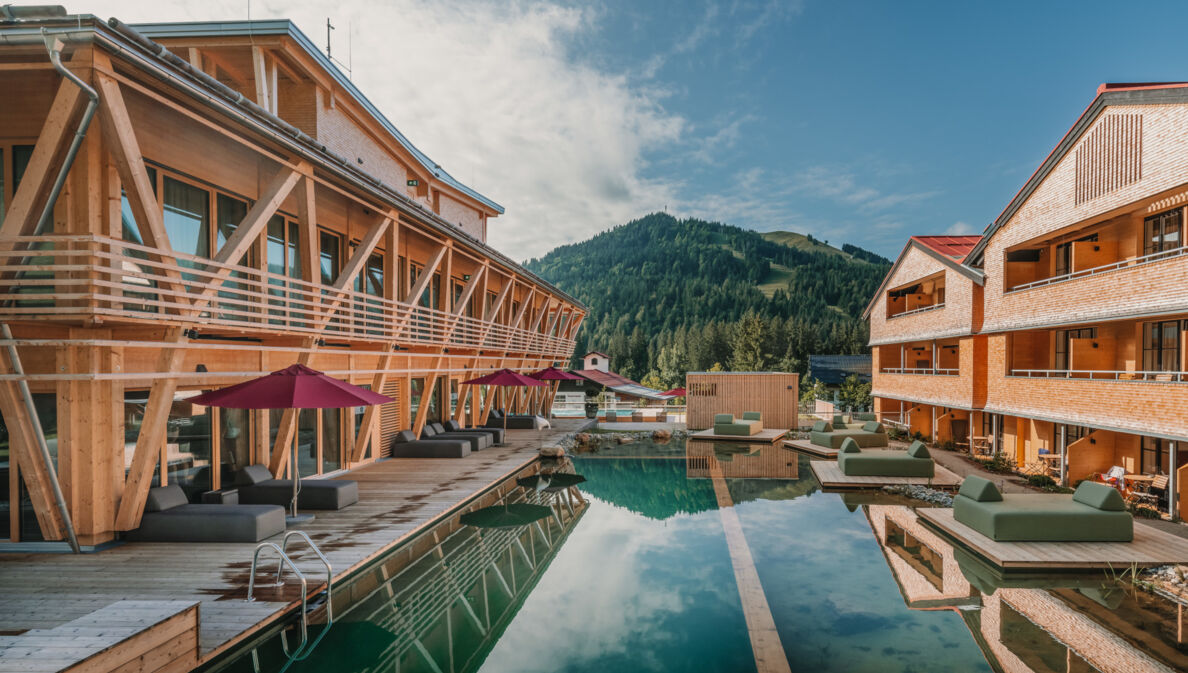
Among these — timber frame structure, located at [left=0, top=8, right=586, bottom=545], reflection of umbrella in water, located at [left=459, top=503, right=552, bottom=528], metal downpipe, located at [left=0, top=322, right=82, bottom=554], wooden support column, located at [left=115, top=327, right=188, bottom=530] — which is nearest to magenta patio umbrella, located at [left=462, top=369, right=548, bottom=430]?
timber frame structure, located at [left=0, top=8, right=586, bottom=545]

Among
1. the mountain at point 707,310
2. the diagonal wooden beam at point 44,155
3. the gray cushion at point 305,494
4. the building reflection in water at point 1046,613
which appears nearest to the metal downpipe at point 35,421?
the diagonal wooden beam at point 44,155

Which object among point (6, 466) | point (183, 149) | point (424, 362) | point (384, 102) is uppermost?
point (384, 102)

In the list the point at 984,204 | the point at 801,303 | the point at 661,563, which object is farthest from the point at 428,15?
the point at 984,204

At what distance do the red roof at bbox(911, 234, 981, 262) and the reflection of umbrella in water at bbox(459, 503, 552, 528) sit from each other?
18308 mm

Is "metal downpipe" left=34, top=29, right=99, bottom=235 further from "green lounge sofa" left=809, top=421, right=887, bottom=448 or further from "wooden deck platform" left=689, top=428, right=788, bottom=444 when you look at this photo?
"wooden deck platform" left=689, top=428, right=788, bottom=444

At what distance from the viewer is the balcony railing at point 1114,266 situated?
12068 mm

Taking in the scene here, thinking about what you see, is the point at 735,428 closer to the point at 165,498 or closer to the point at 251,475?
the point at 251,475

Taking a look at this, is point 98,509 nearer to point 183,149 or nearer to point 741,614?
point 183,149

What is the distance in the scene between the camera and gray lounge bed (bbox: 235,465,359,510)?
413 inches

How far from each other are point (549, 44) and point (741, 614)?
63.0ft

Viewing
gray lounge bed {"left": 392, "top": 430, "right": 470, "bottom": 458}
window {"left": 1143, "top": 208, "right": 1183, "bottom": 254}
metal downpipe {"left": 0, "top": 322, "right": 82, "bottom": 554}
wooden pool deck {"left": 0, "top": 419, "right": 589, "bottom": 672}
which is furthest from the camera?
gray lounge bed {"left": 392, "top": 430, "right": 470, "bottom": 458}

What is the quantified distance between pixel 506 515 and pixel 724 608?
5.57m

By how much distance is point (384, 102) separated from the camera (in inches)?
822

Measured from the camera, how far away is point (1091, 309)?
13.9m
